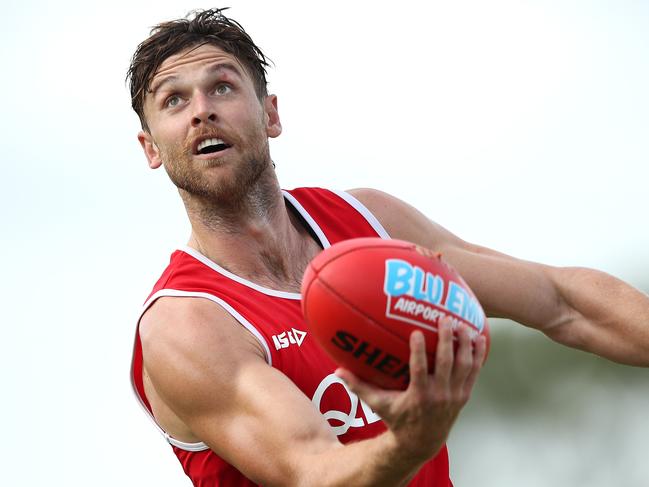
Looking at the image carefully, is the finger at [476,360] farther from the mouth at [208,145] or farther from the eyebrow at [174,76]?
the eyebrow at [174,76]

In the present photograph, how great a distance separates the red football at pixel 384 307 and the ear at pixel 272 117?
2.17m

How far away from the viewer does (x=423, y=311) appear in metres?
4.46

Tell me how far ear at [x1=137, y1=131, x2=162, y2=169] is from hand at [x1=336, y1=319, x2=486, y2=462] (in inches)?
90.7

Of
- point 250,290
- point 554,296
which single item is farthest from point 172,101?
point 554,296

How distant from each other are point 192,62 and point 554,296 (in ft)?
6.47

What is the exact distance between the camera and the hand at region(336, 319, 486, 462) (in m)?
4.36

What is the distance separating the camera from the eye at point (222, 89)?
6.29 metres

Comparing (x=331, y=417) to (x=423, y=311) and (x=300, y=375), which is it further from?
(x=423, y=311)

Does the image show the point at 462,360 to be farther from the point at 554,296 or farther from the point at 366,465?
the point at 554,296

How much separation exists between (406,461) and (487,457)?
13864 millimetres

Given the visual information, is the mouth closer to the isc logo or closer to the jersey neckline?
the jersey neckline

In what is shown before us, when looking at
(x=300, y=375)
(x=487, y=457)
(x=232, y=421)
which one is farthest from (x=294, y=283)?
(x=487, y=457)

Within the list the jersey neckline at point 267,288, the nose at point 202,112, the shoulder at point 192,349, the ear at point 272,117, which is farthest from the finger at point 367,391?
the ear at point 272,117

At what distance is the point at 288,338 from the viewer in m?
5.73
